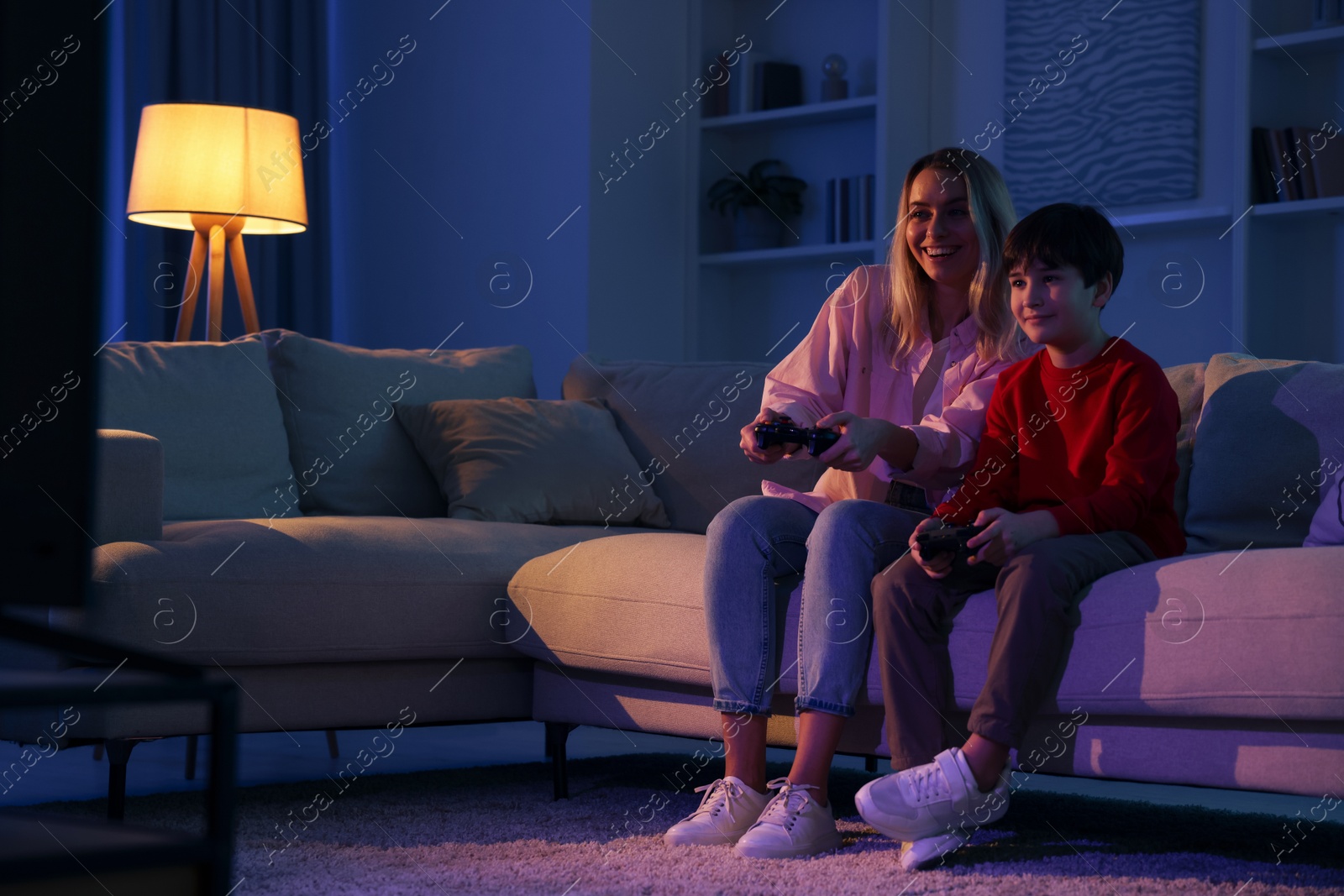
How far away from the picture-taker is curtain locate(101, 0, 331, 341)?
4.34m

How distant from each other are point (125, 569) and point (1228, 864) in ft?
4.96

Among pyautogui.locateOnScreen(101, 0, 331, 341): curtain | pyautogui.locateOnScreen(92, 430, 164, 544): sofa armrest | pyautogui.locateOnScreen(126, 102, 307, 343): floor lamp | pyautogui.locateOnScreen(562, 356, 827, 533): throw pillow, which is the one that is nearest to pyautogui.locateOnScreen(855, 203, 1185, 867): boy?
pyautogui.locateOnScreen(562, 356, 827, 533): throw pillow

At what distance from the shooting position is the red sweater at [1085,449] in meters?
1.70

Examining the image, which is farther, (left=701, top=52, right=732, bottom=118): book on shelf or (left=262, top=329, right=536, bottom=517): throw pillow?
(left=701, top=52, right=732, bottom=118): book on shelf

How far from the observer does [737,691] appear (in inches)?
70.4

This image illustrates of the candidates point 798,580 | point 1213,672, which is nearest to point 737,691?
point 798,580

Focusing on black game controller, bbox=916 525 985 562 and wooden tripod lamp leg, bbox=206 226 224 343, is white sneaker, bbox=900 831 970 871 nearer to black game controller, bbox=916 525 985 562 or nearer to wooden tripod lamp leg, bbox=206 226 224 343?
black game controller, bbox=916 525 985 562

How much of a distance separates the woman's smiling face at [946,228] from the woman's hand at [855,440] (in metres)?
0.30

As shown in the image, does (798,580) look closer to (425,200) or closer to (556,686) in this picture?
(556,686)

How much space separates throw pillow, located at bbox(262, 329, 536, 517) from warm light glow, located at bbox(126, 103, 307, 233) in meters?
0.46

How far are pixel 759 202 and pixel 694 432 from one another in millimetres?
1937

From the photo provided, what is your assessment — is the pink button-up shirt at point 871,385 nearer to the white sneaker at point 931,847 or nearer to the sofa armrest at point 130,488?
the white sneaker at point 931,847

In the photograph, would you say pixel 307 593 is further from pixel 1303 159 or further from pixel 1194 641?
pixel 1303 159

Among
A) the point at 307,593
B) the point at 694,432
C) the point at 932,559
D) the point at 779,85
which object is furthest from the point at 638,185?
the point at 932,559
